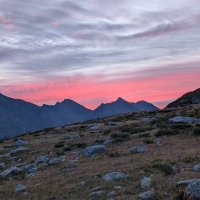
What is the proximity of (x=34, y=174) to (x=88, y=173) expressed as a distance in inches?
188

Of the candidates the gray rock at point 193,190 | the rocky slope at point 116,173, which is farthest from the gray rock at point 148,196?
the gray rock at point 193,190

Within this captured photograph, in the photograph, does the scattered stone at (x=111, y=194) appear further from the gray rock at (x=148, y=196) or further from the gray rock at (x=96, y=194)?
the gray rock at (x=148, y=196)

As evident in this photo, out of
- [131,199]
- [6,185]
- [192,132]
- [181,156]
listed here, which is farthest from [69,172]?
[192,132]

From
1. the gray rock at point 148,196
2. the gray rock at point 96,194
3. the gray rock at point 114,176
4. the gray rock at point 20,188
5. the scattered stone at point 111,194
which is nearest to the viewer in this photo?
the gray rock at point 148,196

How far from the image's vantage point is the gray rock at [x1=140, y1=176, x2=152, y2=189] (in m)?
18.0

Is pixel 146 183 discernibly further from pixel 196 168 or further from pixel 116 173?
pixel 196 168

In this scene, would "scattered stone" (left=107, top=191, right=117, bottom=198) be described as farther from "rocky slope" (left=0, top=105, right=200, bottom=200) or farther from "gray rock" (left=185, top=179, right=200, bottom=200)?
"gray rock" (left=185, top=179, right=200, bottom=200)

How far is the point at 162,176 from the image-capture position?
1914 centimetres

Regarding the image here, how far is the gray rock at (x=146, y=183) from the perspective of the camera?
17983 mm

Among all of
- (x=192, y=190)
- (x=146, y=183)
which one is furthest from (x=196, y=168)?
(x=192, y=190)

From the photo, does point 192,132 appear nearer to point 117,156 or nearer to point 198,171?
point 117,156

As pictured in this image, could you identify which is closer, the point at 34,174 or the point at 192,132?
the point at 34,174

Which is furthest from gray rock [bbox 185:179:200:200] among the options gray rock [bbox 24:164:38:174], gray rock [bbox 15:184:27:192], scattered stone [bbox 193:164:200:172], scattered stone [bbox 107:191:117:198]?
gray rock [bbox 24:164:38:174]

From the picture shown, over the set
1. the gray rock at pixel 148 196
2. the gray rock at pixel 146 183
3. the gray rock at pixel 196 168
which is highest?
the gray rock at pixel 196 168
